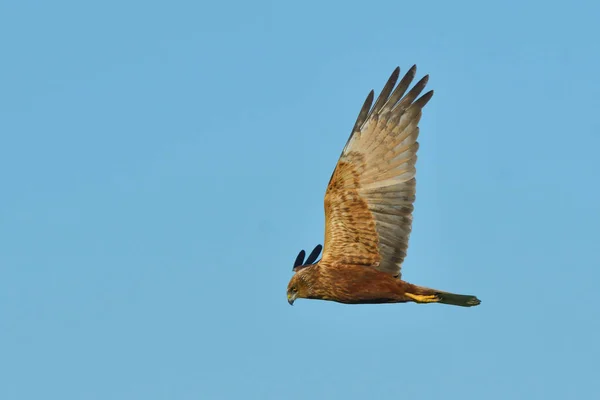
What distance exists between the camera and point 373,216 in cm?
1046

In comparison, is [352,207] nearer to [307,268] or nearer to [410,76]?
[307,268]

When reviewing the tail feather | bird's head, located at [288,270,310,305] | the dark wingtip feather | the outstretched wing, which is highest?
the dark wingtip feather

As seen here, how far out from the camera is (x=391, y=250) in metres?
10.6

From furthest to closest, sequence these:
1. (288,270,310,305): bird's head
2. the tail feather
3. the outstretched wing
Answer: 1. (288,270,310,305): bird's head
2. the outstretched wing
3. the tail feather

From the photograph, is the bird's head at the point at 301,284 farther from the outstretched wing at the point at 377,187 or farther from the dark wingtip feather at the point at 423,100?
the dark wingtip feather at the point at 423,100

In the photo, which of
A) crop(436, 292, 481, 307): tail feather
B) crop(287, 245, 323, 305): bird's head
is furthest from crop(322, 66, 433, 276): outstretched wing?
crop(436, 292, 481, 307): tail feather

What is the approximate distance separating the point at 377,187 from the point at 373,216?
41 cm

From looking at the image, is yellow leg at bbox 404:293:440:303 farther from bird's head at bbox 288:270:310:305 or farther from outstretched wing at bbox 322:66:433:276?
bird's head at bbox 288:270:310:305

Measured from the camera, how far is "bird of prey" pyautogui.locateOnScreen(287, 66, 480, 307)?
1034 cm

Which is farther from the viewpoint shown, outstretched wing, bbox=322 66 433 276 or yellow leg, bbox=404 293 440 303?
outstretched wing, bbox=322 66 433 276

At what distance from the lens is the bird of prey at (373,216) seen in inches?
407

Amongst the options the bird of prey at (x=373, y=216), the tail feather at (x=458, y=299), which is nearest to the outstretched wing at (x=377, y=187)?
the bird of prey at (x=373, y=216)

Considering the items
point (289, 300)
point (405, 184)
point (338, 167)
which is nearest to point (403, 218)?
point (405, 184)

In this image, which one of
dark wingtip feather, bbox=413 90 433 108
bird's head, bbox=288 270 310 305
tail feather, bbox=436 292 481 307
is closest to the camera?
tail feather, bbox=436 292 481 307
